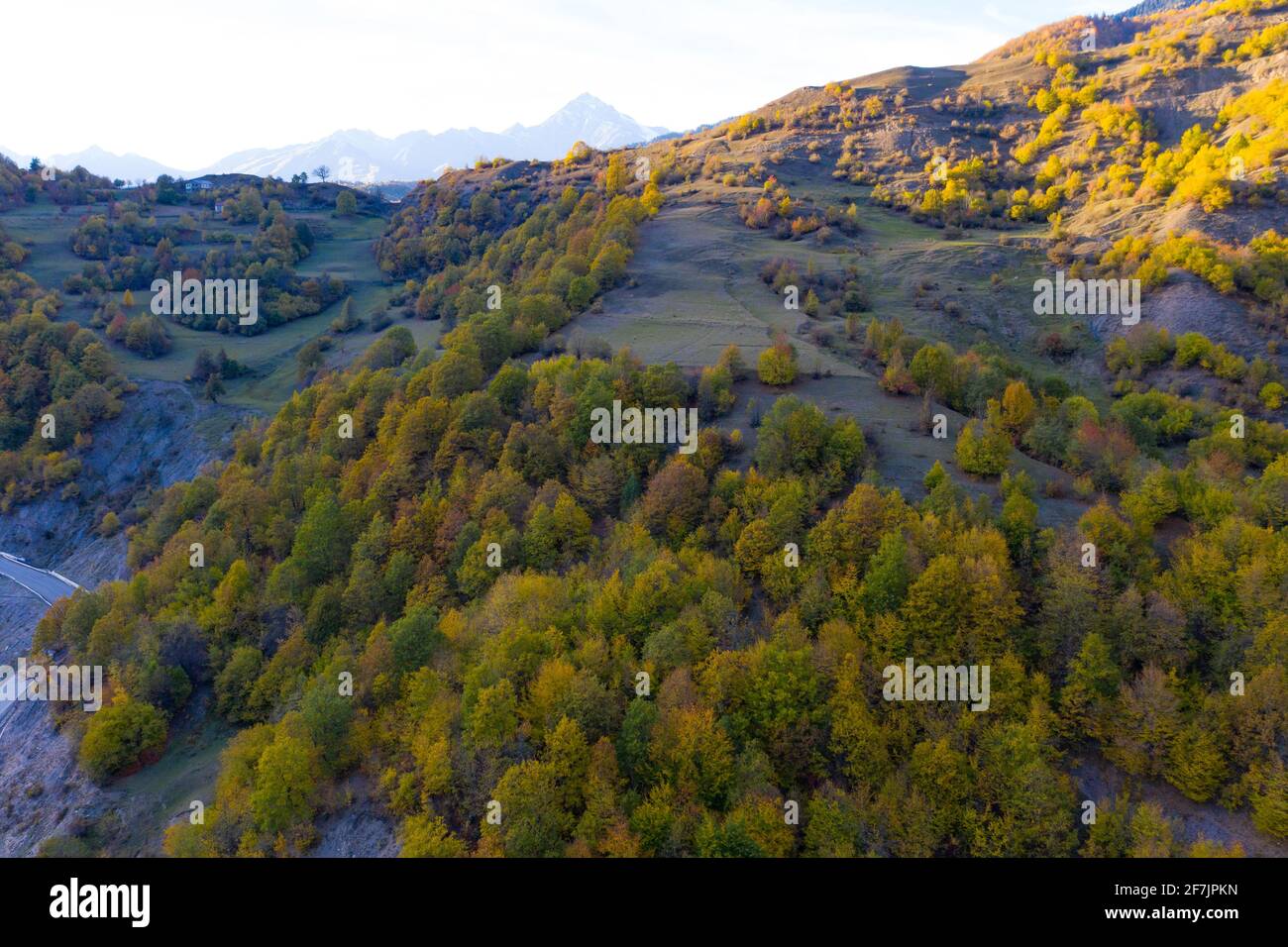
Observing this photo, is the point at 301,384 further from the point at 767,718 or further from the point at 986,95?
the point at 986,95

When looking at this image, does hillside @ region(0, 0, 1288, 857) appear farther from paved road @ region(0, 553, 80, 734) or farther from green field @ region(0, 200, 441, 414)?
green field @ region(0, 200, 441, 414)

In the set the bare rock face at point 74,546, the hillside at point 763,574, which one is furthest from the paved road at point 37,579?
the hillside at point 763,574

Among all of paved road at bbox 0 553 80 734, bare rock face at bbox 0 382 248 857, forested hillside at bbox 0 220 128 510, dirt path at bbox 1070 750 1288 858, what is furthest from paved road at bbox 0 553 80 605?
dirt path at bbox 1070 750 1288 858

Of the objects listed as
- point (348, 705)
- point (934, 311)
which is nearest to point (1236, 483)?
point (934, 311)

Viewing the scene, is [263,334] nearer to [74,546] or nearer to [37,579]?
[74,546]

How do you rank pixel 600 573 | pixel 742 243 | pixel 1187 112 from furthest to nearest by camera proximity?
pixel 1187 112, pixel 742 243, pixel 600 573

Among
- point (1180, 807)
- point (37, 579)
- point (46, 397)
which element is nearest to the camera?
point (1180, 807)

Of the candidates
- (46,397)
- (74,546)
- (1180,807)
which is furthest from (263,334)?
(1180,807)

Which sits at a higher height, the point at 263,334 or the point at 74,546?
the point at 263,334
